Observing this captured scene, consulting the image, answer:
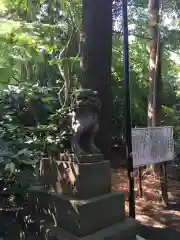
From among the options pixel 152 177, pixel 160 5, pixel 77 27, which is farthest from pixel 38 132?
pixel 160 5

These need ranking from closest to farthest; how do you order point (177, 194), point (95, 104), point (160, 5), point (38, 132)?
1. point (95, 104)
2. point (38, 132)
3. point (177, 194)
4. point (160, 5)

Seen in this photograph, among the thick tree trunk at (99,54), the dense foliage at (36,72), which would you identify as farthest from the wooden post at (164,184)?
the dense foliage at (36,72)

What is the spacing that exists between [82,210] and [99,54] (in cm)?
226

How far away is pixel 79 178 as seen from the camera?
3037mm

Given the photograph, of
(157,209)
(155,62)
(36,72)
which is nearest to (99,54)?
(157,209)

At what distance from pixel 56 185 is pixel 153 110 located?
Result: 16.1ft

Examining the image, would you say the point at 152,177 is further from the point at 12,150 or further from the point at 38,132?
the point at 12,150

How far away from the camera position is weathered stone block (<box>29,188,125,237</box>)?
9.71 feet

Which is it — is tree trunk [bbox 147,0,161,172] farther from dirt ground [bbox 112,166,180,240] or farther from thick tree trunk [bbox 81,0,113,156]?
thick tree trunk [bbox 81,0,113,156]

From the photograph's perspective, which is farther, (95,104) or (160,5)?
(160,5)

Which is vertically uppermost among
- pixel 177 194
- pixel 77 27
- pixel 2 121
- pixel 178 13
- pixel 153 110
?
pixel 178 13

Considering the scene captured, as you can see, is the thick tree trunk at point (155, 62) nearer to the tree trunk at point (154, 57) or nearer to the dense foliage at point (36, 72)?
the tree trunk at point (154, 57)

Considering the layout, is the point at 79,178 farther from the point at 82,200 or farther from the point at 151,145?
the point at 151,145

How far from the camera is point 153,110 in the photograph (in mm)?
7645
